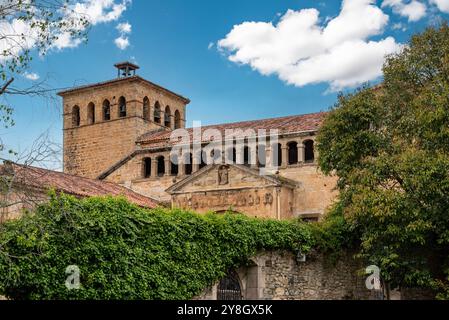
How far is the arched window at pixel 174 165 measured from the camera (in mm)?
38312

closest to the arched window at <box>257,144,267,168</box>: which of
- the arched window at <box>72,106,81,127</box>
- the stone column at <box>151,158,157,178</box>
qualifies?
the stone column at <box>151,158,157,178</box>

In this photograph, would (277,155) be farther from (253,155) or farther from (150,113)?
(150,113)

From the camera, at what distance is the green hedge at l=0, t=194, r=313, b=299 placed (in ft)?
52.4

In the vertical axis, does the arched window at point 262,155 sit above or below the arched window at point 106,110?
below

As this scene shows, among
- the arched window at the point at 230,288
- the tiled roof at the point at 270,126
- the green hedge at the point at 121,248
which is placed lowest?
the arched window at the point at 230,288

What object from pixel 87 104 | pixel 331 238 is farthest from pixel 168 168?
pixel 331 238

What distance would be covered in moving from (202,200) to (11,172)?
2128cm

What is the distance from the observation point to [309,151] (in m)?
34.9

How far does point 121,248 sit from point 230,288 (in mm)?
5498

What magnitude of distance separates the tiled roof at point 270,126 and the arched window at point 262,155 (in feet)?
3.88

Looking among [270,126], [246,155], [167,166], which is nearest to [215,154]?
[246,155]

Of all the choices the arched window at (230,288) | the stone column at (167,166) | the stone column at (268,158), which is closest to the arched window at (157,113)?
the stone column at (167,166)

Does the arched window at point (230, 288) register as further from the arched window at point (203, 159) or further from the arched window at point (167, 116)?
the arched window at point (167, 116)

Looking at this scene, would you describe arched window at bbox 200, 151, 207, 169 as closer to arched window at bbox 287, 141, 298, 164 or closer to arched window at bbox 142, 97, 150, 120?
arched window at bbox 287, 141, 298, 164
